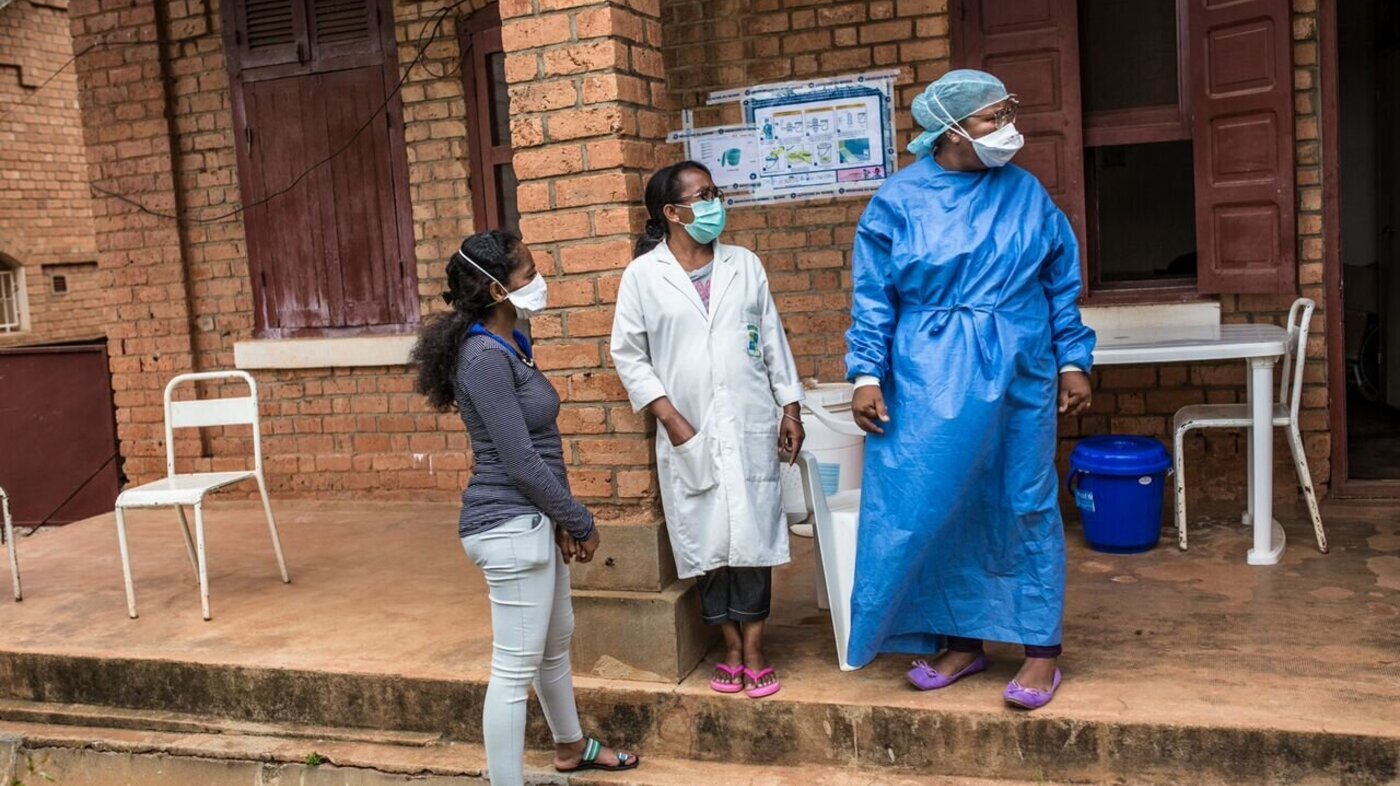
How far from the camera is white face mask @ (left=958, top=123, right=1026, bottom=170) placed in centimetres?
349

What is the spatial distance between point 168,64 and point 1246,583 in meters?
6.24

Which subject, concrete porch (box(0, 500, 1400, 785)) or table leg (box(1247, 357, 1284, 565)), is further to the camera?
table leg (box(1247, 357, 1284, 565))

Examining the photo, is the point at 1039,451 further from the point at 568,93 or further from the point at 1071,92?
the point at 1071,92

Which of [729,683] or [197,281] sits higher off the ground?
[197,281]

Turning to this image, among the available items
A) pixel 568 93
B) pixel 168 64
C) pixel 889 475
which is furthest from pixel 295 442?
pixel 889 475

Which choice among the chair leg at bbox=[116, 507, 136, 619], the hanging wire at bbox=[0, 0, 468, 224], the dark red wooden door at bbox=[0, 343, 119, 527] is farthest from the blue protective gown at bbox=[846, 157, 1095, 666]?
the dark red wooden door at bbox=[0, 343, 119, 527]

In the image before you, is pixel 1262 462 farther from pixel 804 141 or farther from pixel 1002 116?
pixel 804 141

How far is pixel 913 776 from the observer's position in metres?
3.60

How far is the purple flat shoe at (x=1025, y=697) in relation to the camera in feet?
11.4

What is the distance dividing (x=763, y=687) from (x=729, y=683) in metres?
0.11

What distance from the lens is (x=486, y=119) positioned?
6531 mm

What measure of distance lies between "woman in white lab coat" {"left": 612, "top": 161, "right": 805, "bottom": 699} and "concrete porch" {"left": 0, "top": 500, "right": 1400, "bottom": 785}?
287 mm

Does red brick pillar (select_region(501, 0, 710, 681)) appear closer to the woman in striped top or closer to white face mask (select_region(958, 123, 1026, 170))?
the woman in striped top

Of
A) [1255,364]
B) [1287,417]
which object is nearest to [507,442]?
[1255,364]
